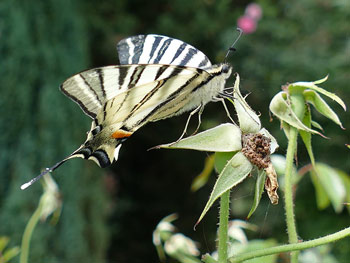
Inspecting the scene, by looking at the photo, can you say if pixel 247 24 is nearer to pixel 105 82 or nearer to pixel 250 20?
pixel 250 20

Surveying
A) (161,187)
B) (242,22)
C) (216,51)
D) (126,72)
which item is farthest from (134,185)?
(126,72)

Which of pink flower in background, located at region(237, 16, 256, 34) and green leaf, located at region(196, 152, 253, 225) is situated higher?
green leaf, located at region(196, 152, 253, 225)

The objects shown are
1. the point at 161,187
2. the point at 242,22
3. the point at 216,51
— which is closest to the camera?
the point at 242,22

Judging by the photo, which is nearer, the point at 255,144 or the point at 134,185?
the point at 255,144

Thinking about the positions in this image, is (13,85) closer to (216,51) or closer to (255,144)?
(216,51)

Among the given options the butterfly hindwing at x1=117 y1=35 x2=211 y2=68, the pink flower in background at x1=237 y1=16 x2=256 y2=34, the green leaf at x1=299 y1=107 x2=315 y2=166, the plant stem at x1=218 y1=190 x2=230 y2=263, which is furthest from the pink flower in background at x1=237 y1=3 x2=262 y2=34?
the plant stem at x1=218 y1=190 x2=230 y2=263

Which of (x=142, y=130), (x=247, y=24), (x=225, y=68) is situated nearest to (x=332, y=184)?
(x=225, y=68)

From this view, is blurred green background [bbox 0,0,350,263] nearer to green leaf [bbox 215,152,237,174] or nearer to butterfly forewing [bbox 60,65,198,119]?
butterfly forewing [bbox 60,65,198,119]
